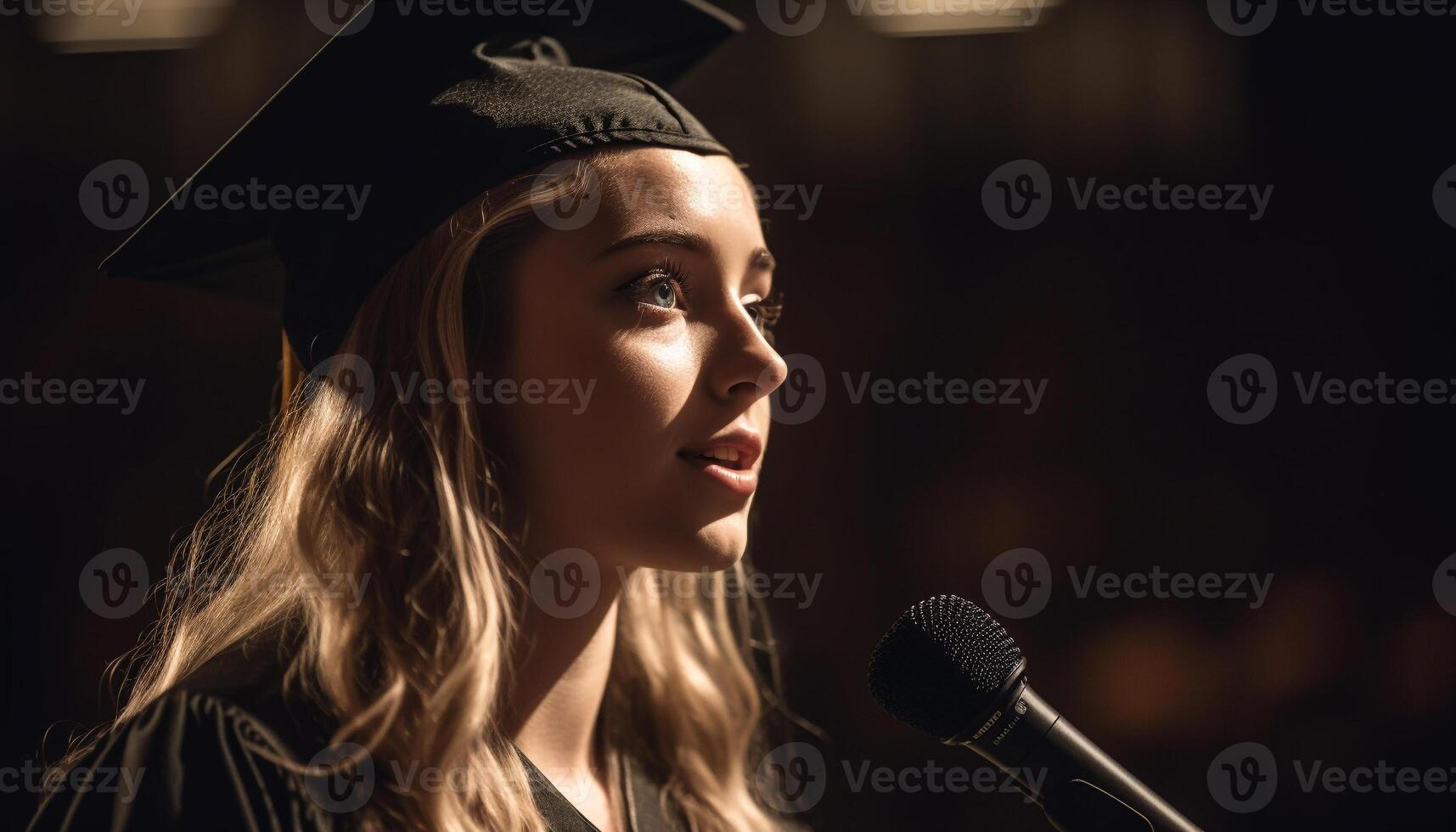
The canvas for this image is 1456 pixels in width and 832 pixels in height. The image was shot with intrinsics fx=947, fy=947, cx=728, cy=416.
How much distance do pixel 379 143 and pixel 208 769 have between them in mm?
580

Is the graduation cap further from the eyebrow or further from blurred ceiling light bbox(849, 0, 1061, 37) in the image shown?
blurred ceiling light bbox(849, 0, 1061, 37)

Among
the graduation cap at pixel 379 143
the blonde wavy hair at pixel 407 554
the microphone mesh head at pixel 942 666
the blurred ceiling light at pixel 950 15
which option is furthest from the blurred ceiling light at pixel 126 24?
the microphone mesh head at pixel 942 666

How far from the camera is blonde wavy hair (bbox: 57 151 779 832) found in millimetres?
804

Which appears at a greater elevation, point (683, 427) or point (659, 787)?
point (683, 427)

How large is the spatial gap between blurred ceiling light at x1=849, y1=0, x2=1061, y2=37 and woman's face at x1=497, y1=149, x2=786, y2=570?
99cm

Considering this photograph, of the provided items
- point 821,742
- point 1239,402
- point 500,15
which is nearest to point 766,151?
point 500,15

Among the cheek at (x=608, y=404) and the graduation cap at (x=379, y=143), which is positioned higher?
the graduation cap at (x=379, y=143)

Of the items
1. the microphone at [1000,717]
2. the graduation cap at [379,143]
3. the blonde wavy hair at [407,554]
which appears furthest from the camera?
the graduation cap at [379,143]

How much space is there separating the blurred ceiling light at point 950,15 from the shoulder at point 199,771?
150cm

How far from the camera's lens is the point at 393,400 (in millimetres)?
906

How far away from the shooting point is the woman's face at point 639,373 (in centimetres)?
88

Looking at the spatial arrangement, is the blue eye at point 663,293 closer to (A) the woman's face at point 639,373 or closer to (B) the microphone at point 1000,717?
(A) the woman's face at point 639,373

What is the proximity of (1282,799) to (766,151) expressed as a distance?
1.43 m

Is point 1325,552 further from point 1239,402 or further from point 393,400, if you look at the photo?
point 393,400
